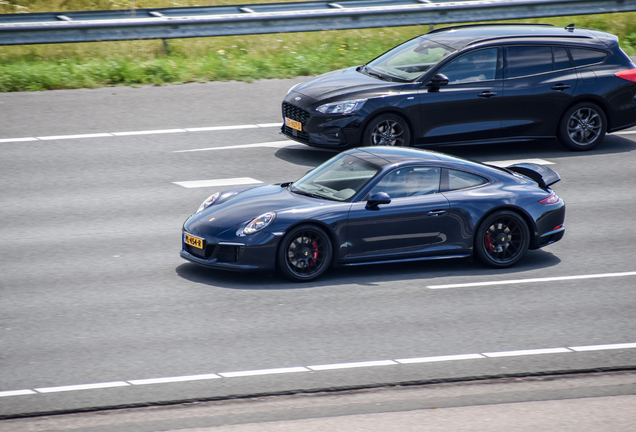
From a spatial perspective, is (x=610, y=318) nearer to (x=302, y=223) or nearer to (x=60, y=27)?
(x=302, y=223)

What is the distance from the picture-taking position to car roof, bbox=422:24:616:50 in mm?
14750

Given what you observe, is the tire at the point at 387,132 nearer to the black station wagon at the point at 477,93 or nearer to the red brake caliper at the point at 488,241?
the black station wagon at the point at 477,93

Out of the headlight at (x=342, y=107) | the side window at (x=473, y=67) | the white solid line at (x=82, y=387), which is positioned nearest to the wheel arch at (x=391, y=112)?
the headlight at (x=342, y=107)

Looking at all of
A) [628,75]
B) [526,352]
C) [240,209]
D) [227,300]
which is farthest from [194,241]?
[628,75]

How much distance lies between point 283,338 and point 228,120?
8.27m

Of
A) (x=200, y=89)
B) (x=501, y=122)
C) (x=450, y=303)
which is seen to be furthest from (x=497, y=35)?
(x=450, y=303)

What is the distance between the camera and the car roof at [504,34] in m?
14.8

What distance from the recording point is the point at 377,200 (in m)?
9.82

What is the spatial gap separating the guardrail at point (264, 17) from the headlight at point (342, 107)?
5569 millimetres

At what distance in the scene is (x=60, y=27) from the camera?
58.5 feet

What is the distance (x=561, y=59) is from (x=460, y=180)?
5520 millimetres

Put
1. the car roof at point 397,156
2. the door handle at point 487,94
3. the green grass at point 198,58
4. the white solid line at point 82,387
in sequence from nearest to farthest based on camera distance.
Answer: the white solid line at point 82,387
the car roof at point 397,156
the door handle at point 487,94
the green grass at point 198,58

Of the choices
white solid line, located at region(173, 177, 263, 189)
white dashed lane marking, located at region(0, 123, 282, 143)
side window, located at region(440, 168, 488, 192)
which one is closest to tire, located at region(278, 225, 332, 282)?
side window, located at region(440, 168, 488, 192)

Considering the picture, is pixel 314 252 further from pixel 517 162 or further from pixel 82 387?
pixel 517 162
